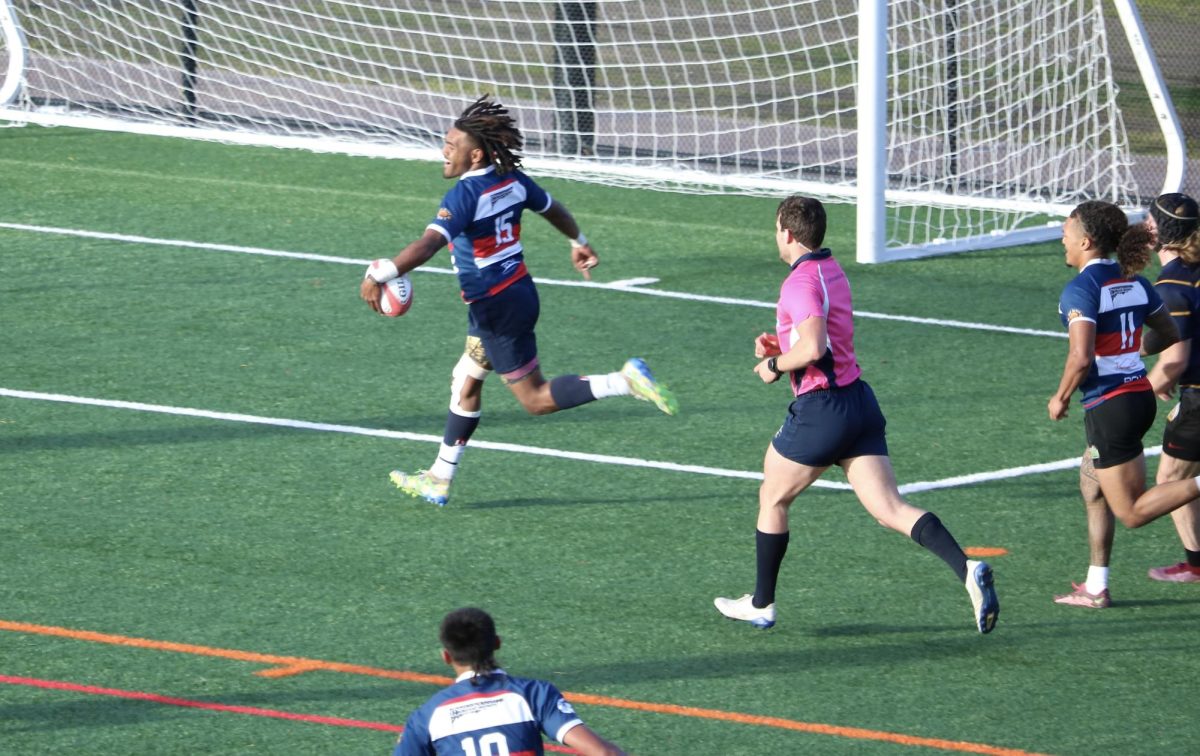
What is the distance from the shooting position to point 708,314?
13.8 meters

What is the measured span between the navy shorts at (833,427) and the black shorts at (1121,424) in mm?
900

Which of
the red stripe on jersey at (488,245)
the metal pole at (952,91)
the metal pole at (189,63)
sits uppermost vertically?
the metal pole at (189,63)

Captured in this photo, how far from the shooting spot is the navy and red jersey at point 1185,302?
8.12 m

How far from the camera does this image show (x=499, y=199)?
29.8 feet

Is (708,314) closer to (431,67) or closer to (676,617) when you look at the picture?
(676,617)

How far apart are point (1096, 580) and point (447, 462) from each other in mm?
3024

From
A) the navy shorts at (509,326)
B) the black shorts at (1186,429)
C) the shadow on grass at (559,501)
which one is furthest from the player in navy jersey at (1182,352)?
the navy shorts at (509,326)

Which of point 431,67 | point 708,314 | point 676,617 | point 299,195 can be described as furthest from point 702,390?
point 431,67

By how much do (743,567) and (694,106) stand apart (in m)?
11.1

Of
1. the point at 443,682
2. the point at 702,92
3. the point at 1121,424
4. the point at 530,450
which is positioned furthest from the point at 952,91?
the point at 443,682

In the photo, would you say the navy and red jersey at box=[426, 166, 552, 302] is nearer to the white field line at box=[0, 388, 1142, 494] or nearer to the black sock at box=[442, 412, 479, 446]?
the black sock at box=[442, 412, 479, 446]

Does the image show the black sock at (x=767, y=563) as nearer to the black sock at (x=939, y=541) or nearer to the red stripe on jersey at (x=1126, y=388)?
the black sock at (x=939, y=541)

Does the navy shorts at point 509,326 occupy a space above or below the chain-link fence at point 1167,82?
below

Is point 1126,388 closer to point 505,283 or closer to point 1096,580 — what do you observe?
point 1096,580
